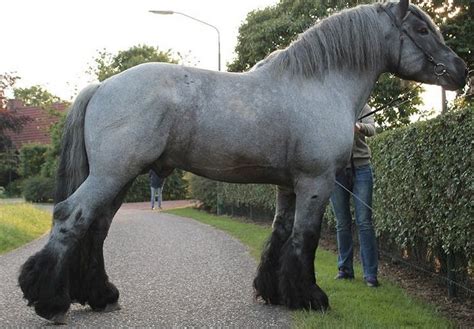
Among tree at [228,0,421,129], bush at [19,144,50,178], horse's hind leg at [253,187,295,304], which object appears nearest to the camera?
horse's hind leg at [253,187,295,304]

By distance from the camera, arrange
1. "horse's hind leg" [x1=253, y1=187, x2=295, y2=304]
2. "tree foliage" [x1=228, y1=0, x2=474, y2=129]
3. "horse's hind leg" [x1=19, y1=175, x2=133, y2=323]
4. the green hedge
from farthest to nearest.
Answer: "tree foliage" [x1=228, y1=0, x2=474, y2=129] < "horse's hind leg" [x1=253, y1=187, x2=295, y2=304] < the green hedge < "horse's hind leg" [x1=19, y1=175, x2=133, y2=323]

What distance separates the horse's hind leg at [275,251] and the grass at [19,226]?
19.7 ft

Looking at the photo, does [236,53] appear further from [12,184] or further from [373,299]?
[373,299]

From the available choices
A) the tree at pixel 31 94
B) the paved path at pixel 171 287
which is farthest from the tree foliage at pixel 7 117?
the tree at pixel 31 94

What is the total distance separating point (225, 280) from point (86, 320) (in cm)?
235

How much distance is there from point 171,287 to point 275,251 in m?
1.61

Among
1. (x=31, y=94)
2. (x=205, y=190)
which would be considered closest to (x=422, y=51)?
(x=205, y=190)

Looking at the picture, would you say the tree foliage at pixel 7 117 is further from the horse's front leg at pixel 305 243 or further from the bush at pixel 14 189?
the horse's front leg at pixel 305 243

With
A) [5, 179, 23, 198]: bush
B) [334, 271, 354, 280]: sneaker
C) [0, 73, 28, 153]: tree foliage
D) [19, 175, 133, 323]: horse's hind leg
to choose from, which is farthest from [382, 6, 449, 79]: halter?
[5, 179, 23, 198]: bush

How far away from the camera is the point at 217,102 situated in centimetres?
439

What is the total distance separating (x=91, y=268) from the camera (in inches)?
179

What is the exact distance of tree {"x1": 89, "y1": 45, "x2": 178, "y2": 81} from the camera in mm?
41938

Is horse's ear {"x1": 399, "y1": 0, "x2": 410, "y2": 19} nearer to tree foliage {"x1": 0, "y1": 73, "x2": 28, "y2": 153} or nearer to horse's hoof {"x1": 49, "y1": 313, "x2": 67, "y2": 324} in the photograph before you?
horse's hoof {"x1": 49, "y1": 313, "x2": 67, "y2": 324}

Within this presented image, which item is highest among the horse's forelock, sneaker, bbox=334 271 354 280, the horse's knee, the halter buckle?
the horse's forelock
